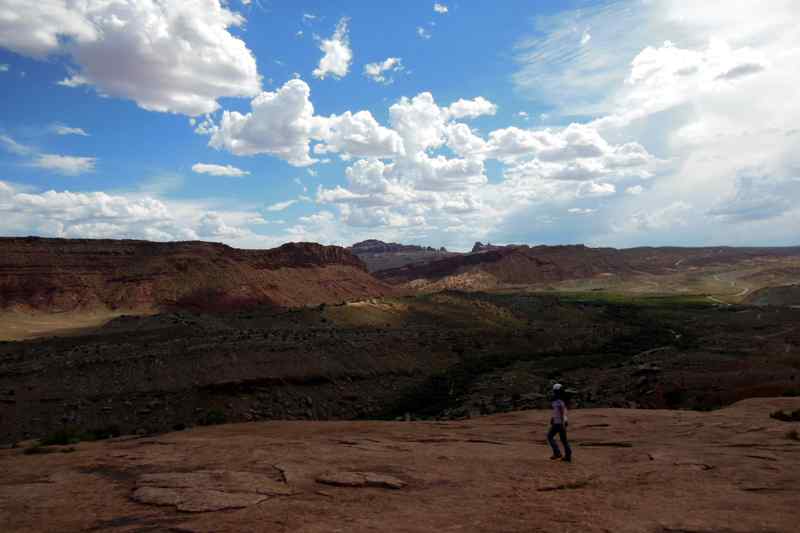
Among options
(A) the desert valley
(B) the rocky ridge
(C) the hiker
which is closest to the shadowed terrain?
(A) the desert valley

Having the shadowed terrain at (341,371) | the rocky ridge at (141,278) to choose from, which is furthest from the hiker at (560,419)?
the rocky ridge at (141,278)

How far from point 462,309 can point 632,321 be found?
67.1 ft

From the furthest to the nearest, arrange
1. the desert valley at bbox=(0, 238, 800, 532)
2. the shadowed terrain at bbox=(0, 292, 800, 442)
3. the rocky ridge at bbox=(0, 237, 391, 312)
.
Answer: the rocky ridge at bbox=(0, 237, 391, 312), the shadowed terrain at bbox=(0, 292, 800, 442), the desert valley at bbox=(0, 238, 800, 532)

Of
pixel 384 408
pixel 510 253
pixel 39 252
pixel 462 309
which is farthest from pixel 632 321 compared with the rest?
pixel 510 253

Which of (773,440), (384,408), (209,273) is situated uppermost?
(209,273)

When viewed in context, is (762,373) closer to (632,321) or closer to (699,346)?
(699,346)

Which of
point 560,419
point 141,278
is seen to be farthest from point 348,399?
point 141,278

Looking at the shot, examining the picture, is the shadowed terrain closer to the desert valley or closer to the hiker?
the desert valley

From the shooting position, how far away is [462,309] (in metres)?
63.4

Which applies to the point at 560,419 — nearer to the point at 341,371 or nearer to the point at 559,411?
the point at 559,411

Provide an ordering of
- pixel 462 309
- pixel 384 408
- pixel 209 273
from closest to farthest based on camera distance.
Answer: pixel 384 408, pixel 462 309, pixel 209 273

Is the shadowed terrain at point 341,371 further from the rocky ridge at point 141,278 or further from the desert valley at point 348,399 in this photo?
the rocky ridge at point 141,278

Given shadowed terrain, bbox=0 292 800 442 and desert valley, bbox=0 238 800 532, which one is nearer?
desert valley, bbox=0 238 800 532

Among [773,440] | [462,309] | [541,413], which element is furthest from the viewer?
[462,309]
